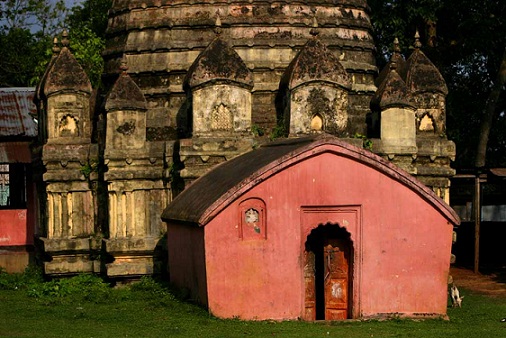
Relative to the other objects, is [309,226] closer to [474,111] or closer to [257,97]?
[257,97]

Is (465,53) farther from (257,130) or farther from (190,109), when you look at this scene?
(190,109)

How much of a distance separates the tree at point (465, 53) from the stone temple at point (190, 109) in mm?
8642

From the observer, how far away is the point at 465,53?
34.9 meters

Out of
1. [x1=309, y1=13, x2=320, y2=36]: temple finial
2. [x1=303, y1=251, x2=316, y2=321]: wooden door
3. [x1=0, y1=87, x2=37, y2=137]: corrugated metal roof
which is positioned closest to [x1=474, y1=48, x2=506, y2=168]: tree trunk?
[x1=309, y1=13, x2=320, y2=36]: temple finial

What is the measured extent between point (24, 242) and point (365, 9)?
1019 cm

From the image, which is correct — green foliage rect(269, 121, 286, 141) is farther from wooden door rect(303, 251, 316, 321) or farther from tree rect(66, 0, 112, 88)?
tree rect(66, 0, 112, 88)

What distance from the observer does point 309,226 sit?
17297 millimetres

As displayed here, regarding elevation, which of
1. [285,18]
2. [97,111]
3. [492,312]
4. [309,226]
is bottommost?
[492,312]

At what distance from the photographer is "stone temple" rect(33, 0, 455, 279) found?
821 inches

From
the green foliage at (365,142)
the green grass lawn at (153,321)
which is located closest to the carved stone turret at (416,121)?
the green foliage at (365,142)

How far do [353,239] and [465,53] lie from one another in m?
18.8

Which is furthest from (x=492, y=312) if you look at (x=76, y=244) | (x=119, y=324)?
(x=76, y=244)

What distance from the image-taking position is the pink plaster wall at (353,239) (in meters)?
16.9

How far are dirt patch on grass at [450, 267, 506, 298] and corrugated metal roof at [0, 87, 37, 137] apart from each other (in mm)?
10778
